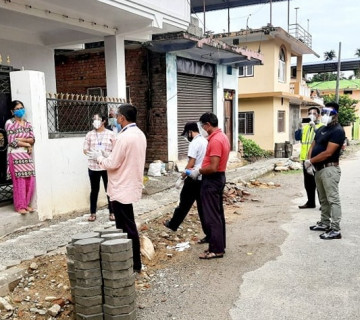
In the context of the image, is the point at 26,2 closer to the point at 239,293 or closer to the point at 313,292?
the point at 239,293

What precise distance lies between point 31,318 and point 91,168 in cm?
286

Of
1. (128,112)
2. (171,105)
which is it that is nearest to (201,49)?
(171,105)

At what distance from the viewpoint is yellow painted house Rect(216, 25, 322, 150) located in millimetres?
18061

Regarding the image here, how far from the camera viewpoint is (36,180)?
18.9 ft

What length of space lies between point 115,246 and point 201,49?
8.66m

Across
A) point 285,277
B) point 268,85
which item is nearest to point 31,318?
point 285,277

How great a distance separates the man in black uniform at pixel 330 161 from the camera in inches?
213

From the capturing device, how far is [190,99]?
11930 mm

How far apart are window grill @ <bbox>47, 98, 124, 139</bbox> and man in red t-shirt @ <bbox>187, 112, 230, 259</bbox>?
2874 mm

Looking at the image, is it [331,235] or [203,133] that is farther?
[331,235]

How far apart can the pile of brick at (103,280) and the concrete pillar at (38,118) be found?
2905mm

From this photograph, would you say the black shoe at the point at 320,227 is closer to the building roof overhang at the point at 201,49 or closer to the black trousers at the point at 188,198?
the black trousers at the point at 188,198

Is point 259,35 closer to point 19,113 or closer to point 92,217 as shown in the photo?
point 92,217

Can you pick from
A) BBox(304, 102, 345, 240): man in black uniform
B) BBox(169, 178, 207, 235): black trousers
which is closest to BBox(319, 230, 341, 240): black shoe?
BBox(304, 102, 345, 240): man in black uniform
